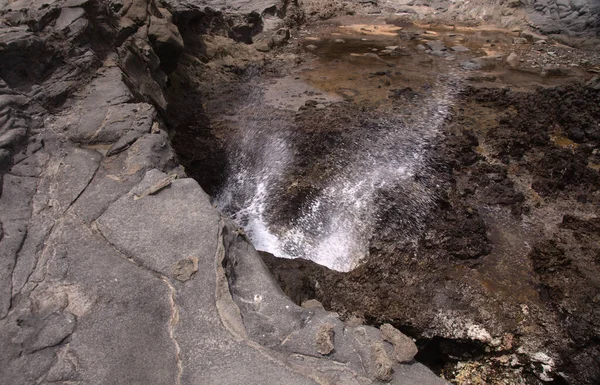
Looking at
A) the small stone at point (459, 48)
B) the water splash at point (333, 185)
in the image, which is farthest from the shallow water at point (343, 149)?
the small stone at point (459, 48)

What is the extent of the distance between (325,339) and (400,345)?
502mm

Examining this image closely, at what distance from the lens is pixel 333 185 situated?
6.20 m

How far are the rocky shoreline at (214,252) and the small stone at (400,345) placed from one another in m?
0.02

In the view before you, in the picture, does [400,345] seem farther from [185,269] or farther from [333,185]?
[333,185]

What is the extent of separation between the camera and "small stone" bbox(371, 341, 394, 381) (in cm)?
263

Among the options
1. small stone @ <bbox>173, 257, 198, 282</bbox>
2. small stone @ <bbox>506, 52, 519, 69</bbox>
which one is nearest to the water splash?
small stone @ <bbox>173, 257, 198, 282</bbox>

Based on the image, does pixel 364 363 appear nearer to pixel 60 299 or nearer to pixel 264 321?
pixel 264 321

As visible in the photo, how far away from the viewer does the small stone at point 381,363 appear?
2.63 meters

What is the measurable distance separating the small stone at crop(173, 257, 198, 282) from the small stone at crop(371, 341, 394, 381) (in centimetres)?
136

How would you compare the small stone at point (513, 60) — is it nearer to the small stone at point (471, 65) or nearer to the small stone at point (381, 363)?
the small stone at point (471, 65)

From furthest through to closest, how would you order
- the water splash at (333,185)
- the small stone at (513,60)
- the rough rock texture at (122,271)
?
1. the small stone at (513,60)
2. the water splash at (333,185)
3. the rough rock texture at (122,271)

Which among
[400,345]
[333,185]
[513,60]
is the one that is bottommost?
[333,185]

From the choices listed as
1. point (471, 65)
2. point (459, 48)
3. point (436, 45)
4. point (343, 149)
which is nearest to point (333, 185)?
point (343, 149)

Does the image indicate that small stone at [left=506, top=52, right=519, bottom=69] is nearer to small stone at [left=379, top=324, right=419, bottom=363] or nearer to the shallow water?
the shallow water
